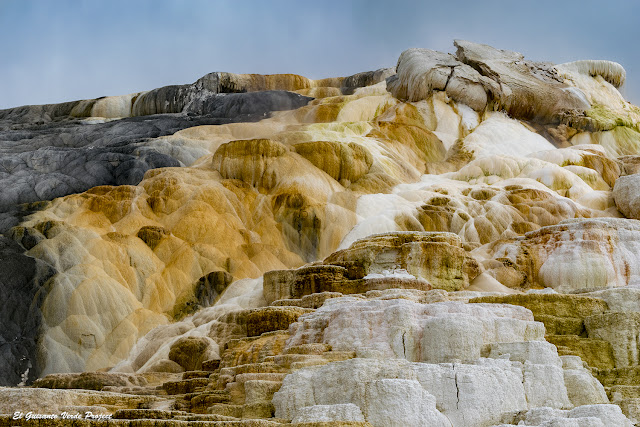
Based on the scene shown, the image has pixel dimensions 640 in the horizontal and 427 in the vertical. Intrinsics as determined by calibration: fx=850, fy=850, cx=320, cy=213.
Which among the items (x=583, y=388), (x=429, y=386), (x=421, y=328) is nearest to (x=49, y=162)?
(x=421, y=328)

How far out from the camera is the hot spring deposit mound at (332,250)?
10.9 meters

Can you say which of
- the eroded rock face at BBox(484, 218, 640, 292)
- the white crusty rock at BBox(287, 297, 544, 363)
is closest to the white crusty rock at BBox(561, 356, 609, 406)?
the white crusty rock at BBox(287, 297, 544, 363)

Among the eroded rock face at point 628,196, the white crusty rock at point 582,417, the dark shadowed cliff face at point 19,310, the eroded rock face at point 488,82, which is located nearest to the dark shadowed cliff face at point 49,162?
the dark shadowed cliff face at point 19,310

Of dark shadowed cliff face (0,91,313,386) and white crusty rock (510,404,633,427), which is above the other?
dark shadowed cliff face (0,91,313,386)

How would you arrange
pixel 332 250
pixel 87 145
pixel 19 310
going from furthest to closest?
pixel 87 145, pixel 332 250, pixel 19 310

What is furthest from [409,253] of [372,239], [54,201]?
[54,201]

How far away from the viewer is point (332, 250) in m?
27.5

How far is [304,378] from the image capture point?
10.8 metres

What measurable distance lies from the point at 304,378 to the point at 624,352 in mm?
5495

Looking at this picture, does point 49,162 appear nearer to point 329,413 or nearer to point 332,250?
point 332,250

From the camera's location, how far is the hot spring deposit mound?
430 inches

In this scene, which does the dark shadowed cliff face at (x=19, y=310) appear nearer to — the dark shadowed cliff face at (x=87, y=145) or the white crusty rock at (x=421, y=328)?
the dark shadowed cliff face at (x=87, y=145)

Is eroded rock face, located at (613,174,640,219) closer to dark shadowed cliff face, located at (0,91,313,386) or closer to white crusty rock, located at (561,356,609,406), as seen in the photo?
dark shadowed cliff face, located at (0,91,313,386)

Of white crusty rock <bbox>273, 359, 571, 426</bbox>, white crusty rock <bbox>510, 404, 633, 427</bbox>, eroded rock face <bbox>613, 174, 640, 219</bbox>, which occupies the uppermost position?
eroded rock face <bbox>613, 174, 640, 219</bbox>
